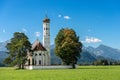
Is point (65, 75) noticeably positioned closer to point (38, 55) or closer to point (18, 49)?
point (18, 49)

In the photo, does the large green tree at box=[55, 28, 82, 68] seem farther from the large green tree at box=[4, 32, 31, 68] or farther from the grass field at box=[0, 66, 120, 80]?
the grass field at box=[0, 66, 120, 80]

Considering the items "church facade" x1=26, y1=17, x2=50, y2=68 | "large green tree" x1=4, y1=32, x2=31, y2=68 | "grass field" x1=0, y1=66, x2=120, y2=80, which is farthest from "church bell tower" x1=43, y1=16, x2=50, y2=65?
"grass field" x1=0, y1=66, x2=120, y2=80

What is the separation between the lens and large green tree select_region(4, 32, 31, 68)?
334 feet

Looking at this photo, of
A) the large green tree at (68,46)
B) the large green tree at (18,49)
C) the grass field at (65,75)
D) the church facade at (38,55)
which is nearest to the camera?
the grass field at (65,75)

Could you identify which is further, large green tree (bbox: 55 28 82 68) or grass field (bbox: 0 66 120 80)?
large green tree (bbox: 55 28 82 68)

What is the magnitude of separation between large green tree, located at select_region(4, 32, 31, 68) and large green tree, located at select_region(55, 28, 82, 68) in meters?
9.57

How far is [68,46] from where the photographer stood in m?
99.2

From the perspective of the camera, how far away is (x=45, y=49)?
11662cm

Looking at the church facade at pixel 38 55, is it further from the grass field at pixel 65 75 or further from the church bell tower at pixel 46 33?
the grass field at pixel 65 75

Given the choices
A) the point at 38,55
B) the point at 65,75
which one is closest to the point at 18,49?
the point at 38,55

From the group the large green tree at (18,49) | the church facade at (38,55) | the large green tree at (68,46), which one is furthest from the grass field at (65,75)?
the church facade at (38,55)

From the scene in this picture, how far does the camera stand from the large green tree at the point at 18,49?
101688mm

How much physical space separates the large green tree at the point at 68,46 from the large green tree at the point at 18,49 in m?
9.57

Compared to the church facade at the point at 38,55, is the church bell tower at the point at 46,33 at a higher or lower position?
higher
